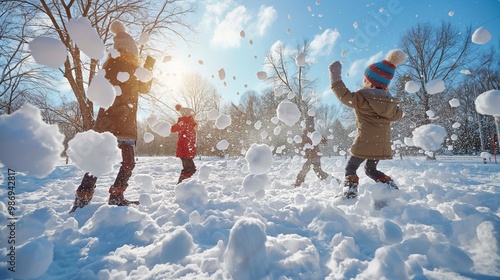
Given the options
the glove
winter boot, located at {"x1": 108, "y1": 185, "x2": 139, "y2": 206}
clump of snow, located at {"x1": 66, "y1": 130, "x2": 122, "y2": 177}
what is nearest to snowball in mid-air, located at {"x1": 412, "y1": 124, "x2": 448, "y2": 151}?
the glove

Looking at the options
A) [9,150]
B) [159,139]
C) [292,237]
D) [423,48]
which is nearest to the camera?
[9,150]

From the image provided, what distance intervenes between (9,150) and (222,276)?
120cm

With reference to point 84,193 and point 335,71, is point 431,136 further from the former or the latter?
point 84,193

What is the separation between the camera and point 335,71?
271 centimetres

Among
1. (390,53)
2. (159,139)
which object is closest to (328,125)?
(159,139)

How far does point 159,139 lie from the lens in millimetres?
48906

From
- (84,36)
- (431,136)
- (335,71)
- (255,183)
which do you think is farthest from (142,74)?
(431,136)

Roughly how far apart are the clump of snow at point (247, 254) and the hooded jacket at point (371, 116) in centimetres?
187

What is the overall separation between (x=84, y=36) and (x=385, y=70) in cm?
297

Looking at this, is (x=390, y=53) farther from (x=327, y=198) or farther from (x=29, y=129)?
(x=29, y=129)

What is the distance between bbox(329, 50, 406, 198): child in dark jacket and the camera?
2582 millimetres

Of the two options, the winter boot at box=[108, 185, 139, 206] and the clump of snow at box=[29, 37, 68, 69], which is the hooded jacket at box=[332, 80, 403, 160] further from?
the winter boot at box=[108, 185, 139, 206]

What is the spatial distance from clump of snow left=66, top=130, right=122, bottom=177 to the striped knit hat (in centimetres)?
275

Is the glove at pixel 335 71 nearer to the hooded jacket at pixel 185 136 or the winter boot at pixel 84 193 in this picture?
the hooded jacket at pixel 185 136
